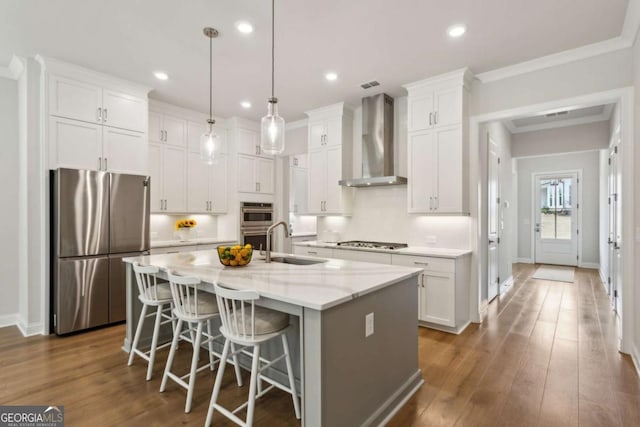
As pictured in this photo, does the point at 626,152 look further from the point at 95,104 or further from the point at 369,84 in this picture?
the point at 95,104

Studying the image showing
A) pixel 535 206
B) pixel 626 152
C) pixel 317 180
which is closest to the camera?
pixel 626 152

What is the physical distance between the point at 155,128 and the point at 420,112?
3.78m

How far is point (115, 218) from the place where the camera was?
394 cm

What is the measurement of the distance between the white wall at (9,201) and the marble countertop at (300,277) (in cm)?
199

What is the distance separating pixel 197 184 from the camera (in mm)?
5324

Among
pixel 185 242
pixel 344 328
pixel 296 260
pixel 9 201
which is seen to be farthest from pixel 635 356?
pixel 9 201

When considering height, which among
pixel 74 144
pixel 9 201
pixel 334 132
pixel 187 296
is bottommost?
pixel 187 296

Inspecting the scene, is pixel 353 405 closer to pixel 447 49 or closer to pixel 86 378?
pixel 86 378

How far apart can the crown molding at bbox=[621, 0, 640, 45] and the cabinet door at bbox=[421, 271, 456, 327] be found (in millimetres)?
2671

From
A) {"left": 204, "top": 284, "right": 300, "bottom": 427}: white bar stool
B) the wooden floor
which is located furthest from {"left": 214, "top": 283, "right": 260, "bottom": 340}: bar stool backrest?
the wooden floor

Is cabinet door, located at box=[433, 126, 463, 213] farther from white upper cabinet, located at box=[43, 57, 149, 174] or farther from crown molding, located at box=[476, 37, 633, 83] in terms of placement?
white upper cabinet, located at box=[43, 57, 149, 174]

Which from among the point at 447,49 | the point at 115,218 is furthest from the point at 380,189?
the point at 115,218

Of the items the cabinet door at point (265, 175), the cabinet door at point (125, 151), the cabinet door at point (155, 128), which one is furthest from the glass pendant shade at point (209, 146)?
the cabinet door at point (265, 175)

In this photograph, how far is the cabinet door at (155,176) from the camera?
4766 millimetres
